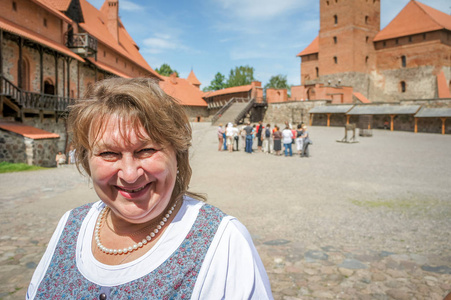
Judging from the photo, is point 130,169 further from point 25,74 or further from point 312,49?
point 312,49

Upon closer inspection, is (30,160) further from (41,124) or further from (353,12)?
(353,12)

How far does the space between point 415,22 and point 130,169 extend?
52.5 meters

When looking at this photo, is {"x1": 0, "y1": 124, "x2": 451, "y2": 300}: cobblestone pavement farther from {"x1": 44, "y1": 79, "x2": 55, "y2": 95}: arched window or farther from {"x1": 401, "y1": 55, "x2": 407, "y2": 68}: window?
{"x1": 401, "y1": 55, "x2": 407, "y2": 68}: window

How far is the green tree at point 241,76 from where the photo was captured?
2692 inches

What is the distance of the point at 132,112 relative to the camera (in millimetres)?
1391

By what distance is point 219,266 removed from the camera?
1.27 metres

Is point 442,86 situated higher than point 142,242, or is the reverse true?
point 442,86

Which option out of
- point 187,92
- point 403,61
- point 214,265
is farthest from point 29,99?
point 403,61

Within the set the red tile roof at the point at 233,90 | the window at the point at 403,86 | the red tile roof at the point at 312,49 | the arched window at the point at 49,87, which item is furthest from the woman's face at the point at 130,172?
→ the red tile roof at the point at 312,49

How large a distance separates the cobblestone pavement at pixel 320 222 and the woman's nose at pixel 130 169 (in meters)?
2.59

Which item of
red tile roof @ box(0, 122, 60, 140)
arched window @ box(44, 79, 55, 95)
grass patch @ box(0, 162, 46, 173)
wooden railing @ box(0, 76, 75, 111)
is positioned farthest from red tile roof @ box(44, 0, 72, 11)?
grass patch @ box(0, 162, 46, 173)

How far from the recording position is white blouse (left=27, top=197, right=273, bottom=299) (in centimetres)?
126

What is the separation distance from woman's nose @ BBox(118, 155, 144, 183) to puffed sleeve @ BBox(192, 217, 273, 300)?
Answer: 16.1 inches

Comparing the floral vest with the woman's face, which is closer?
the floral vest
